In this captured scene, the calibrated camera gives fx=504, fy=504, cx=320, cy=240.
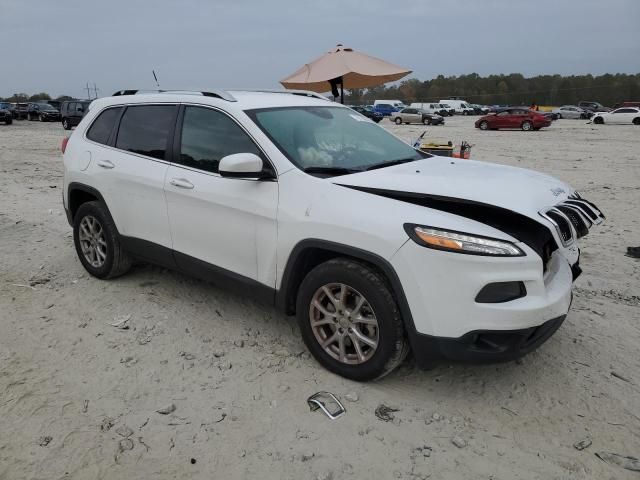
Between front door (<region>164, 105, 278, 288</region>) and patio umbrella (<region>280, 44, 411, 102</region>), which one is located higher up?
patio umbrella (<region>280, 44, 411, 102</region>)

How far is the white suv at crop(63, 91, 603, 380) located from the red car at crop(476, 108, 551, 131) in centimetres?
2923

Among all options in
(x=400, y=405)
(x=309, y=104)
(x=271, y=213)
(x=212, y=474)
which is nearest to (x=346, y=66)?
(x=309, y=104)

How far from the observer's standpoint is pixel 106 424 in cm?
278

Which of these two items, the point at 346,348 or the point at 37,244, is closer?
the point at 346,348

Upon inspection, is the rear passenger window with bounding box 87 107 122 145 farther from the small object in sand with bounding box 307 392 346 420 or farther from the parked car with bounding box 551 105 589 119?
the parked car with bounding box 551 105 589 119

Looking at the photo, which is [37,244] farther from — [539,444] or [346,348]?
[539,444]

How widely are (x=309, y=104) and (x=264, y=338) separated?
1.86m

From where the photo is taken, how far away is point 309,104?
4012mm

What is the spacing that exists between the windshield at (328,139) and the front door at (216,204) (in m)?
0.21

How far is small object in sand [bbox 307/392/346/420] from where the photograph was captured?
287 cm

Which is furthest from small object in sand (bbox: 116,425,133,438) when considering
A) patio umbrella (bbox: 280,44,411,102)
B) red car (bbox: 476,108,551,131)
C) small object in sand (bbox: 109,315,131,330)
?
red car (bbox: 476,108,551,131)

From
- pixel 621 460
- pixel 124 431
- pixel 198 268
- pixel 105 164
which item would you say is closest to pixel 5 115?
pixel 105 164

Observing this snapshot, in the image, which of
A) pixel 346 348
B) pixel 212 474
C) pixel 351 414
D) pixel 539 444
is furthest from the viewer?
pixel 346 348

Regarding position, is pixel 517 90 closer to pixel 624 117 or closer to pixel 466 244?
pixel 624 117
